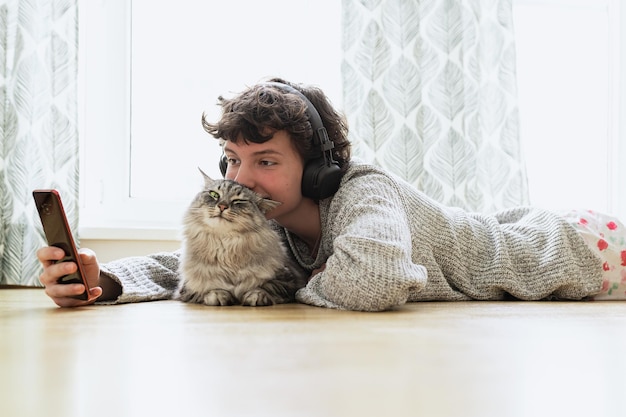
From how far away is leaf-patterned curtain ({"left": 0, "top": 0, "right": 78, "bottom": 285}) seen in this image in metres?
2.34

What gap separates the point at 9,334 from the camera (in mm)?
980

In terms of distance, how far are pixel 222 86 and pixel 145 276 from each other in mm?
1432

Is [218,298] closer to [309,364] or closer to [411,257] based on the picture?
[411,257]

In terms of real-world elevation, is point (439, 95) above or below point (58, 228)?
above

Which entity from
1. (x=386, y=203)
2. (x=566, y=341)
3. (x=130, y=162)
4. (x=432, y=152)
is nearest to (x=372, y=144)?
(x=432, y=152)

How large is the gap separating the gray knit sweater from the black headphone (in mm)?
35

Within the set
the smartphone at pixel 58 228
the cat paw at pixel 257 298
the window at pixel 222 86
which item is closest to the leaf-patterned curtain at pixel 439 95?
the window at pixel 222 86

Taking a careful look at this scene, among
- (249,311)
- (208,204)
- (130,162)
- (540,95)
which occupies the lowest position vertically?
(249,311)

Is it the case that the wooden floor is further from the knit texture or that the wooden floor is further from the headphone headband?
the headphone headband

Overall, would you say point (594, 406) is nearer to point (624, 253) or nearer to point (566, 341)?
point (566, 341)

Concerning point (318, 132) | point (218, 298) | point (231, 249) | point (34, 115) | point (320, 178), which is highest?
point (34, 115)

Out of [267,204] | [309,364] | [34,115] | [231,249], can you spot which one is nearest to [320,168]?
[267,204]

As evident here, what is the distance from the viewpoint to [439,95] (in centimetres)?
266

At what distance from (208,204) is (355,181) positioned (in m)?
0.36
